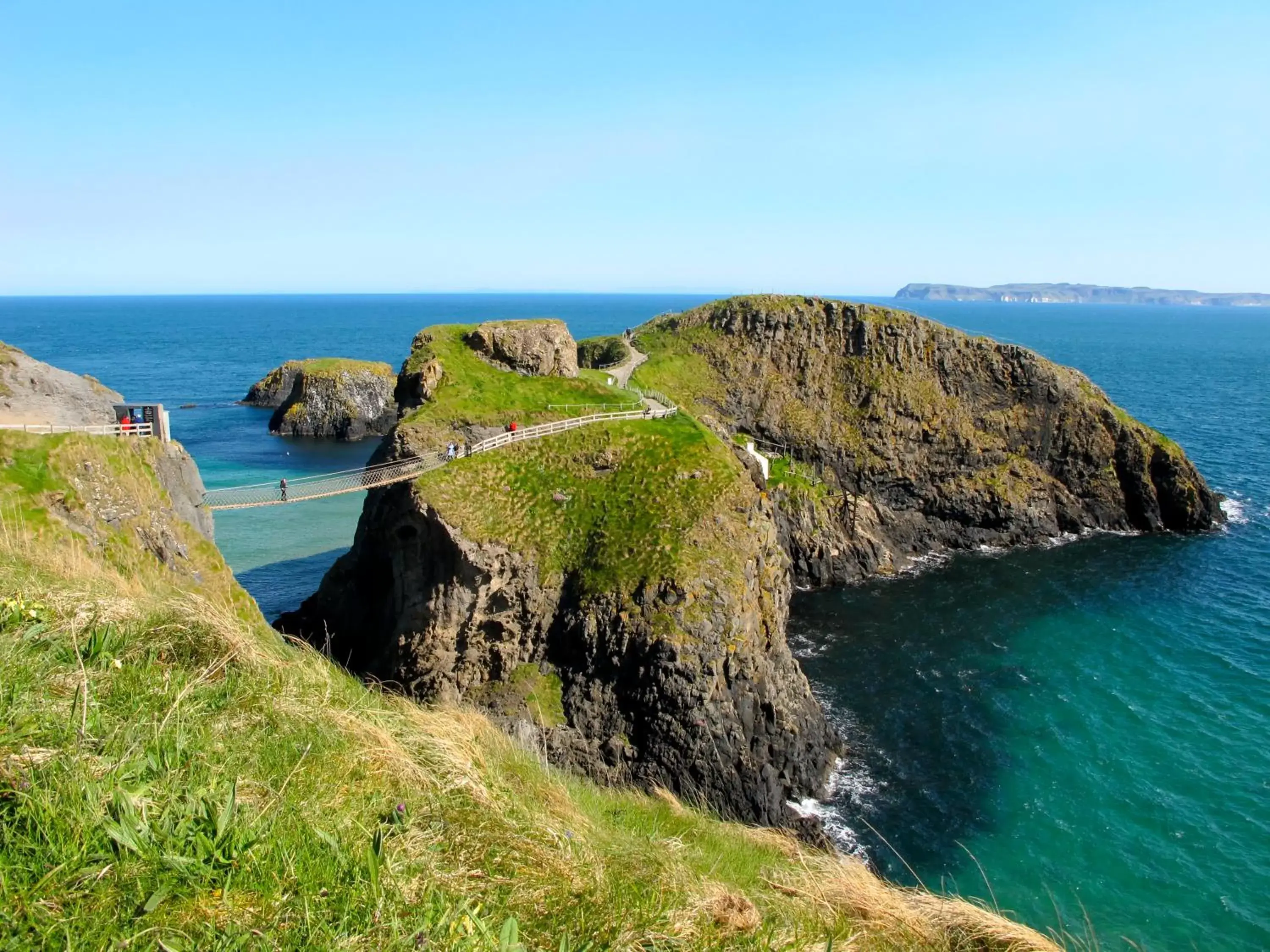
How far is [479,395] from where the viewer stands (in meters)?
45.8

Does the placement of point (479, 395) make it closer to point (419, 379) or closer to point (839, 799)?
point (419, 379)

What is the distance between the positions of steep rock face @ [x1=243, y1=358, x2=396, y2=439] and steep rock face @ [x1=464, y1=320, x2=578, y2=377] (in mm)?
47111

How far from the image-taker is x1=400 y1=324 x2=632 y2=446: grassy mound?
4262cm

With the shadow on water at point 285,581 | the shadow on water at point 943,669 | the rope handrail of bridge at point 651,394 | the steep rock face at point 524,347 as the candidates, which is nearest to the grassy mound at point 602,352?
the rope handrail of bridge at point 651,394

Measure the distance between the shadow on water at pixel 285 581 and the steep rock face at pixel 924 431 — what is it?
95.5ft

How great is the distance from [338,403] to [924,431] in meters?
66.1

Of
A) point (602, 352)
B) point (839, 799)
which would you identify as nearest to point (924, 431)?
point (602, 352)

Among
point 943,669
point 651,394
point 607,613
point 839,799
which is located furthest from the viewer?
point 651,394

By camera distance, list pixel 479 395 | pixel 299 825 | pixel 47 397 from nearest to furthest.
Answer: pixel 299 825
pixel 47 397
pixel 479 395

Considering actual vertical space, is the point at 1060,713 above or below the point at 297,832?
below

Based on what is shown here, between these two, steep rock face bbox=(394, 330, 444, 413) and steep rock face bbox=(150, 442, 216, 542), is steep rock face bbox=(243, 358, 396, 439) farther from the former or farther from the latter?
steep rock face bbox=(150, 442, 216, 542)

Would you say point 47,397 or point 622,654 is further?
point 622,654

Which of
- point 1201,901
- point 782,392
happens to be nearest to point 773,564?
point 1201,901

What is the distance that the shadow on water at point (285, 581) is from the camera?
47500mm
